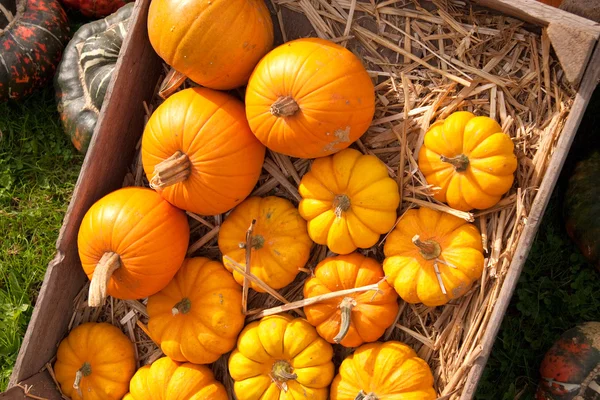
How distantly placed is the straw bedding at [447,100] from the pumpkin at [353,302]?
0.43 ft

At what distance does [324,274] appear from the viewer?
2.80 metres

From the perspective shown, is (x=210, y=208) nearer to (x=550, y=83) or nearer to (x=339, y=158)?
(x=339, y=158)

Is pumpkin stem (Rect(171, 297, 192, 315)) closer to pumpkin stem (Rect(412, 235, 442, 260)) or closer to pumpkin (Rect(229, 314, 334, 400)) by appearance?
pumpkin (Rect(229, 314, 334, 400))

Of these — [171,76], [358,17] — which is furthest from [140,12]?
[358,17]

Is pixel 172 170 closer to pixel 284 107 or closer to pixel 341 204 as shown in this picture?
pixel 284 107

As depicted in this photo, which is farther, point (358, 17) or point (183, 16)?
point (358, 17)

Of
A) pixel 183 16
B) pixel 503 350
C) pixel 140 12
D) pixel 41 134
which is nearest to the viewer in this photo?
pixel 183 16

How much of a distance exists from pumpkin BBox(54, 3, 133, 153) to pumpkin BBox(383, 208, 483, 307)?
198 centimetres

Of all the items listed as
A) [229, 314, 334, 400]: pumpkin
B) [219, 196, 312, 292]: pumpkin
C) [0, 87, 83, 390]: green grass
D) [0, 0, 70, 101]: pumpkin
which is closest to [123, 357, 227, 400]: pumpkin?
[229, 314, 334, 400]: pumpkin

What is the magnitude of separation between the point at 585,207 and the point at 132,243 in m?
2.37

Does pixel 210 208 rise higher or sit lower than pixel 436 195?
lower

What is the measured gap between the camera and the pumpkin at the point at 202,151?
2.66m

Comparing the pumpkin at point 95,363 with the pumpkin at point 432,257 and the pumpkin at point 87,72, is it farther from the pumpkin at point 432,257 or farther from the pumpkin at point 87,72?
the pumpkin at point 432,257

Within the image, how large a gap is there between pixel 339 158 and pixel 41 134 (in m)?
2.33
